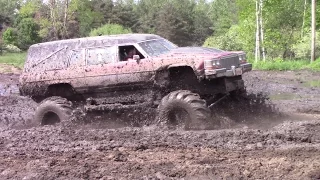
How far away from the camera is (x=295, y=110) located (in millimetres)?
11289

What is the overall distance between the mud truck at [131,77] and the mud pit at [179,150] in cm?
58

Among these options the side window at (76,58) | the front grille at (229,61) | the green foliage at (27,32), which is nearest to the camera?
the front grille at (229,61)

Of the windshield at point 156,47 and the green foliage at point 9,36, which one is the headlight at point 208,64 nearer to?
the windshield at point 156,47

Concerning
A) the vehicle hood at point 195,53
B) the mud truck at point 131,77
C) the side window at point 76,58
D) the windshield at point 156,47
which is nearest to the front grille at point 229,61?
the mud truck at point 131,77

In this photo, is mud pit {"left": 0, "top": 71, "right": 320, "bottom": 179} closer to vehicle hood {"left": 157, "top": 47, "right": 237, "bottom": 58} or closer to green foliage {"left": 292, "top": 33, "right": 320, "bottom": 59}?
vehicle hood {"left": 157, "top": 47, "right": 237, "bottom": 58}

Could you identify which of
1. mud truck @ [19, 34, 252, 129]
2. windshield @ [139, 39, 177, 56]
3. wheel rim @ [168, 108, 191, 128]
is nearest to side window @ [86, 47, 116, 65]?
mud truck @ [19, 34, 252, 129]

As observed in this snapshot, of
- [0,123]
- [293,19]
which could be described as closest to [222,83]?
[0,123]

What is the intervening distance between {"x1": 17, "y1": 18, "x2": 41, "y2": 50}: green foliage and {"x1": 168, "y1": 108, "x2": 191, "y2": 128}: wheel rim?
55645 mm

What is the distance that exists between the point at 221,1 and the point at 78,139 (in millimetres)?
72056

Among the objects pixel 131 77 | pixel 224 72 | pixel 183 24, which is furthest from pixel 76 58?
pixel 183 24

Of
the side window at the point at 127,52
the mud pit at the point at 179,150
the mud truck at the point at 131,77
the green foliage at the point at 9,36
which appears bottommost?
the mud pit at the point at 179,150

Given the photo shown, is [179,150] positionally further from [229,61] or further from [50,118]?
[50,118]

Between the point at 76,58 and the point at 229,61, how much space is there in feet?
11.4

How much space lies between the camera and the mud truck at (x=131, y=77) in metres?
9.31
